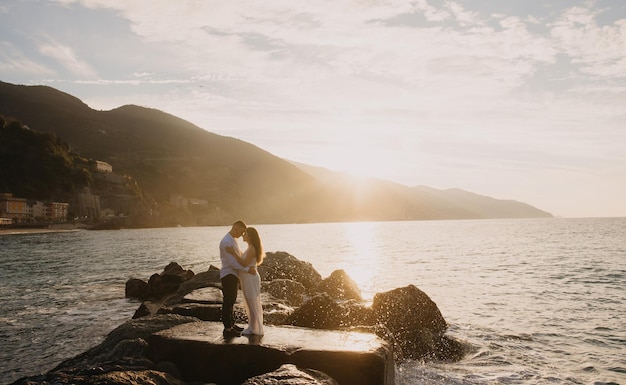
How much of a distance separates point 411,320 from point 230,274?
837 centimetres

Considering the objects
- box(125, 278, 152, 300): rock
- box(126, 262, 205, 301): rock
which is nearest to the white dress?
box(126, 262, 205, 301): rock

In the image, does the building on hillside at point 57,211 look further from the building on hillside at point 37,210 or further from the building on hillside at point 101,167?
the building on hillside at point 101,167

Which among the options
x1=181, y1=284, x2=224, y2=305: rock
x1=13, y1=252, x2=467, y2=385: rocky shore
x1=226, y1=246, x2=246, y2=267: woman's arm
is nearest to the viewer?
x1=13, y1=252, x2=467, y2=385: rocky shore

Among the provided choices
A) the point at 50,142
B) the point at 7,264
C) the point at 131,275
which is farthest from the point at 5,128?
the point at 131,275

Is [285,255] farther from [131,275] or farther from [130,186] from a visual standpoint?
[130,186]

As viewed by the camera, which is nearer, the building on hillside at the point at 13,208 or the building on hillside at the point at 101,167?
the building on hillside at the point at 13,208

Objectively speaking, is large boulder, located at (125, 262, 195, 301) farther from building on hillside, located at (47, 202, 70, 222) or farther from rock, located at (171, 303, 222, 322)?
building on hillside, located at (47, 202, 70, 222)

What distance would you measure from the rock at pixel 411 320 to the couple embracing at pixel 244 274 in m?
6.44

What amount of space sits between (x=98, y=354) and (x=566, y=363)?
1438cm

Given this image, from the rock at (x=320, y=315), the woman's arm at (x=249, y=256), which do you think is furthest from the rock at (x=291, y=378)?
the rock at (x=320, y=315)

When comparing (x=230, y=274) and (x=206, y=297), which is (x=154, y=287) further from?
(x=230, y=274)

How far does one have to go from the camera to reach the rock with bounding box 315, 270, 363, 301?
2500 cm

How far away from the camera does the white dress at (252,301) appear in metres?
10.6

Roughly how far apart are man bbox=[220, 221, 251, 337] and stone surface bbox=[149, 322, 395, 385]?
0.34 m
